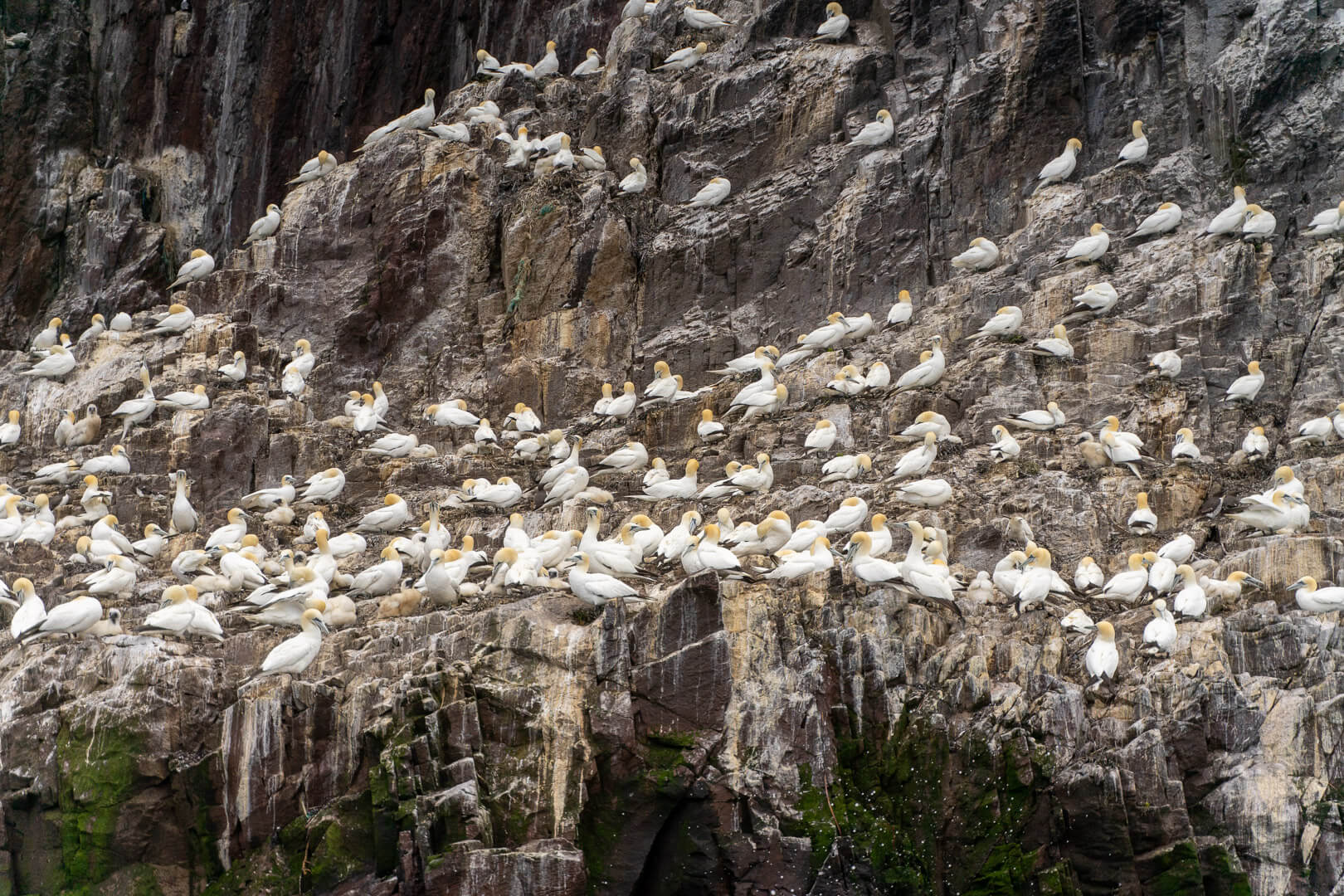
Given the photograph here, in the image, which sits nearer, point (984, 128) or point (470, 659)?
point (470, 659)

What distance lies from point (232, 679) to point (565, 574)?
4533mm

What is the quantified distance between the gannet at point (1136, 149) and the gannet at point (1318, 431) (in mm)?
7283

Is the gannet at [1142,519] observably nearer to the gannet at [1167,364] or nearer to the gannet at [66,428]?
the gannet at [1167,364]

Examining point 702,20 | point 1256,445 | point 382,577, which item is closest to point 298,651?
point 382,577

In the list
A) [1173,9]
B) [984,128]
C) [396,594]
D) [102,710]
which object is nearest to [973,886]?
[396,594]

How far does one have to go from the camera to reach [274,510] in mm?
28797

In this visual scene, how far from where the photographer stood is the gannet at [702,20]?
122 feet

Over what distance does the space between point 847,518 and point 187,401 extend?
12.3 m

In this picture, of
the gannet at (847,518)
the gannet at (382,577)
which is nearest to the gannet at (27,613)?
the gannet at (382,577)

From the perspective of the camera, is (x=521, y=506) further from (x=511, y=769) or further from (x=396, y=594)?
Answer: (x=511, y=769)

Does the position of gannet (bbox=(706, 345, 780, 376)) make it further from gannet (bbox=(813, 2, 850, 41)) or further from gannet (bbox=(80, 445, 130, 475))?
gannet (bbox=(80, 445, 130, 475))

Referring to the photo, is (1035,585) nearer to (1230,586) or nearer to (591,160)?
(1230,586)

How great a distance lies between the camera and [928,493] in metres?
25.4

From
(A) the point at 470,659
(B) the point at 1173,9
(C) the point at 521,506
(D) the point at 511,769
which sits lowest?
(D) the point at 511,769
